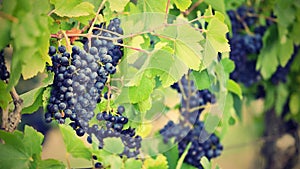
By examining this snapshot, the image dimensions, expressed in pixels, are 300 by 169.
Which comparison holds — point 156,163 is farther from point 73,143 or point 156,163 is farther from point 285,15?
point 285,15

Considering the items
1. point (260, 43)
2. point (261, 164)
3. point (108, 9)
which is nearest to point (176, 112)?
point (260, 43)

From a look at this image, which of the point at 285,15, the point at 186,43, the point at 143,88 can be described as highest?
the point at 285,15

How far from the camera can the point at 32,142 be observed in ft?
3.35

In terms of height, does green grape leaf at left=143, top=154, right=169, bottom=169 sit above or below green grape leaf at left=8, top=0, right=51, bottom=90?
below

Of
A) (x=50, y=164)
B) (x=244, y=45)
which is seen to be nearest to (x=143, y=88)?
(x=50, y=164)

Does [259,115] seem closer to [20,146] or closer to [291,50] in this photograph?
[291,50]

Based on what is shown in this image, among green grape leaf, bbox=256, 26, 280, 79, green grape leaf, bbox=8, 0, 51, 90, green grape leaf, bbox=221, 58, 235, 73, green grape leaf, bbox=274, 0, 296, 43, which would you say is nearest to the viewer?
green grape leaf, bbox=8, 0, 51, 90

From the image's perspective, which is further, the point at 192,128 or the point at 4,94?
the point at 192,128

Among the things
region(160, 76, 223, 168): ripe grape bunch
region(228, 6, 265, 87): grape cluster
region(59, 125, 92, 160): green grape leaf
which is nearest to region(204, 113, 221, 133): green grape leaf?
region(160, 76, 223, 168): ripe grape bunch

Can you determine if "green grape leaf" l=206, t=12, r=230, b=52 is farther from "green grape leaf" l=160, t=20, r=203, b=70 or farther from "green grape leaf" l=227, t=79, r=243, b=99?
"green grape leaf" l=227, t=79, r=243, b=99

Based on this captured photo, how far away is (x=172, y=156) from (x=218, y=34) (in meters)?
0.42

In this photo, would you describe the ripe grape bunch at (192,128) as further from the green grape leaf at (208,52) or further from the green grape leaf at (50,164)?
the green grape leaf at (50,164)

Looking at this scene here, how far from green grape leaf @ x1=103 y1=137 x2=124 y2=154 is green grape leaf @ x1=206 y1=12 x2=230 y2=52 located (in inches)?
12.2

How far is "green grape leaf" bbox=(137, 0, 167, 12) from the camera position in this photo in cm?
115
